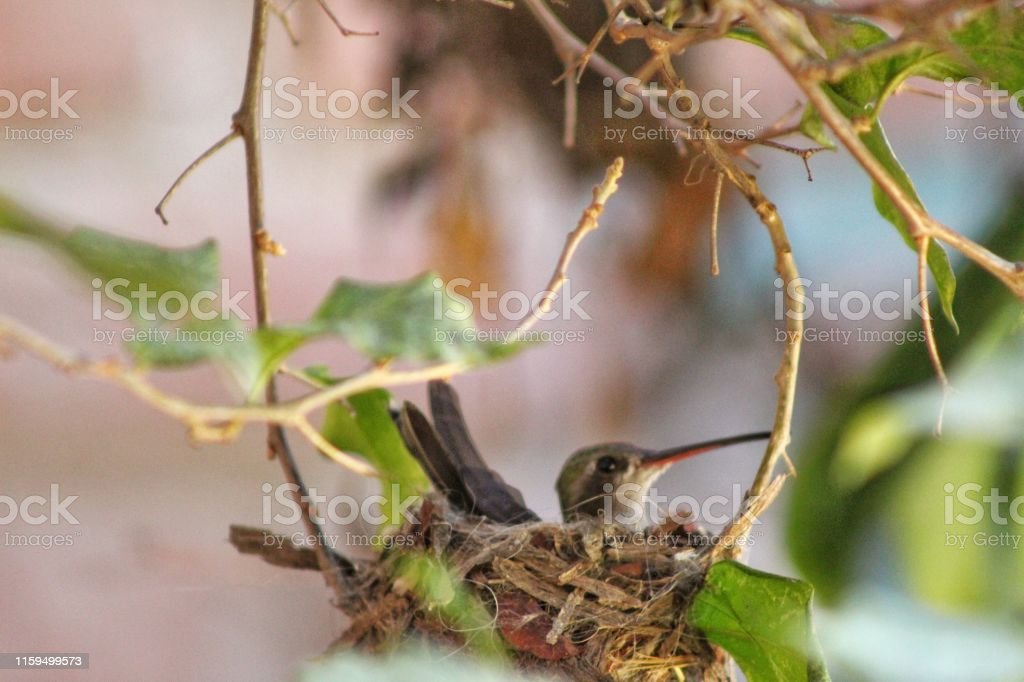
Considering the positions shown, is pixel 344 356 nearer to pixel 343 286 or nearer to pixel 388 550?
pixel 388 550

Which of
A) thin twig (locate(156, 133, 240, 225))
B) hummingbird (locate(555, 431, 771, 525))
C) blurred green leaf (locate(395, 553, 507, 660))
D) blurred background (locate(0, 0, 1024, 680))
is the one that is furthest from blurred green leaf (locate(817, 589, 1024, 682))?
thin twig (locate(156, 133, 240, 225))

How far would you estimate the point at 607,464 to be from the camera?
5.76 ft

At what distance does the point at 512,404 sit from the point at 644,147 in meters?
0.91

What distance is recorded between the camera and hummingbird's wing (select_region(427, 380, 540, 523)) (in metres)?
1.39

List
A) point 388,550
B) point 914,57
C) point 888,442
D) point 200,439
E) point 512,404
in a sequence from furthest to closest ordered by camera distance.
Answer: point 512,404
point 888,442
point 388,550
point 914,57
point 200,439

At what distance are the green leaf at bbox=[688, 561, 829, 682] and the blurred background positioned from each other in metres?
0.96

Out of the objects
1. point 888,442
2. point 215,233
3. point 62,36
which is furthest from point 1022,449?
point 62,36

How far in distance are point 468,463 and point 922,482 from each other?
0.85 metres

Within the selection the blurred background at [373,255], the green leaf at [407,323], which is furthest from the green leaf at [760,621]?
the blurred background at [373,255]

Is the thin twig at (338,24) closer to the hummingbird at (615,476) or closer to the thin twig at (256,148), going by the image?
the thin twig at (256,148)

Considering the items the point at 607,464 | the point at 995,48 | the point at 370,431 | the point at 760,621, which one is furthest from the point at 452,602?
the point at 995,48

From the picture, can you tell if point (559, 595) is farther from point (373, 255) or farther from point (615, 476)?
point (373, 255)

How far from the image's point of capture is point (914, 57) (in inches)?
33.7

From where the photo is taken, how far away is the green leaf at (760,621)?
905mm
